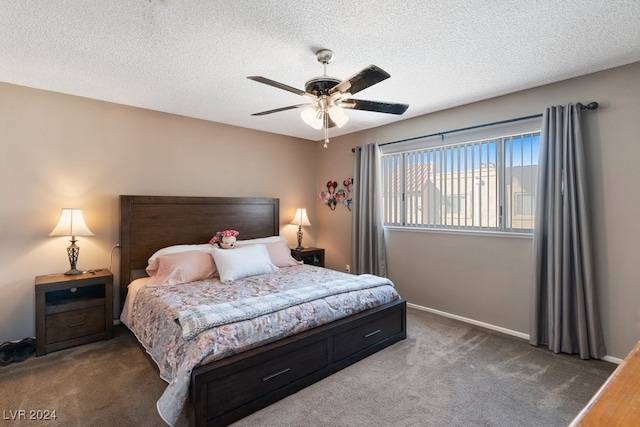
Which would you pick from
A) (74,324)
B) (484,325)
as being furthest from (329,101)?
(74,324)

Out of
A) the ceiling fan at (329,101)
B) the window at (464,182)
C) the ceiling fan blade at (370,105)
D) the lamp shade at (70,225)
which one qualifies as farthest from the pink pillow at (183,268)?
the window at (464,182)

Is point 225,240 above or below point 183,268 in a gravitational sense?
above

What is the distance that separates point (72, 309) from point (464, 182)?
14.1 feet

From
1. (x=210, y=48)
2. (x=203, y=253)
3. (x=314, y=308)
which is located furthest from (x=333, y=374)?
(x=210, y=48)

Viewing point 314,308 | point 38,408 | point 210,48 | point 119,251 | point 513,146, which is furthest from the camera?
point 119,251

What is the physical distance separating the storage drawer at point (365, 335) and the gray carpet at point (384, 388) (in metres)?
0.13

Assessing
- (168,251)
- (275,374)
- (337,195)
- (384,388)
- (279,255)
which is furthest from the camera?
(337,195)

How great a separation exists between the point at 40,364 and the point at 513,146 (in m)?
4.85

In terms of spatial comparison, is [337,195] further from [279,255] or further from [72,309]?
[72,309]

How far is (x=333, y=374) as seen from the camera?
251 cm

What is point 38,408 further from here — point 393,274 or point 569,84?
point 569,84

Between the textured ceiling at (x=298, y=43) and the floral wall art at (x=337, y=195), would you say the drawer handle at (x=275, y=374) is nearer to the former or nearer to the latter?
the textured ceiling at (x=298, y=43)

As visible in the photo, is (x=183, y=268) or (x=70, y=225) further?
(x=183, y=268)

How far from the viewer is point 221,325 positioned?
2045 mm
